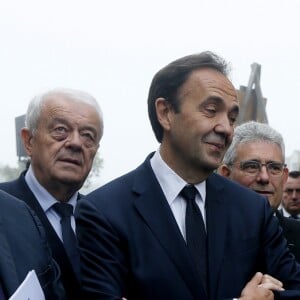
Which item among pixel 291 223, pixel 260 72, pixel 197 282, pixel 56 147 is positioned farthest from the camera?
pixel 260 72

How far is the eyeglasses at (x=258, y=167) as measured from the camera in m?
3.44

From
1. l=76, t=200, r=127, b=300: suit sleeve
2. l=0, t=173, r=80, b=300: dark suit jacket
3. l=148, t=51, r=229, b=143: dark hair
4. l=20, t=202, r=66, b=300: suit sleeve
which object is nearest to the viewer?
l=20, t=202, r=66, b=300: suit sleeve

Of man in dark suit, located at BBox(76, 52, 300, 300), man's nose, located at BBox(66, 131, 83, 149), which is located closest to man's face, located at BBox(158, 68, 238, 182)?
man in dark suit, located at BBox(76, 52, 300, 300)

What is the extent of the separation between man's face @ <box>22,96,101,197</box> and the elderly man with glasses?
31.6 inches

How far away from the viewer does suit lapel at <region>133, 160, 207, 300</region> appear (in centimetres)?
227

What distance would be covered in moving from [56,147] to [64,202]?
10.9 inches

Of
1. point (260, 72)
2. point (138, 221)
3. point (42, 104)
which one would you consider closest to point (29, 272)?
point (138, 221)

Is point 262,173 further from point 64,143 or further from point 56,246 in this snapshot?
point 56,246

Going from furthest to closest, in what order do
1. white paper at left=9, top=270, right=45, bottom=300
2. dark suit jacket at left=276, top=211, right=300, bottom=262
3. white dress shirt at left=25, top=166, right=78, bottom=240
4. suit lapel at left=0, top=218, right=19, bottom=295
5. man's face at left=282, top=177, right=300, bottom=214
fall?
man's face at left=282, top=177, right=300, bottom=214 → dark suit jacket at left=276, top=211, right=300, bottom=262 → white dress shirt at left=25, top=166, right=78, bottom=240 → suit lapel at left=0, top=218, right=19, bottom=295 → white paper at left=9, top=270, right=45, bottom=300

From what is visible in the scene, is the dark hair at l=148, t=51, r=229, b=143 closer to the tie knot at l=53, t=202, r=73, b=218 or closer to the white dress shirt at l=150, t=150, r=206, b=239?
the white dress shirt at l=150, t=150, r=206, b=239

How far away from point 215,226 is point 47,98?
4.30 ft

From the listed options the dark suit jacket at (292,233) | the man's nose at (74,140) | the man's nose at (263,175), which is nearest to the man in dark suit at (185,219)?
the man's nose at (74,140)

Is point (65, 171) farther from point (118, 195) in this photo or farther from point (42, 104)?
point (118, 195)

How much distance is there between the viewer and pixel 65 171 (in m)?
3.19
